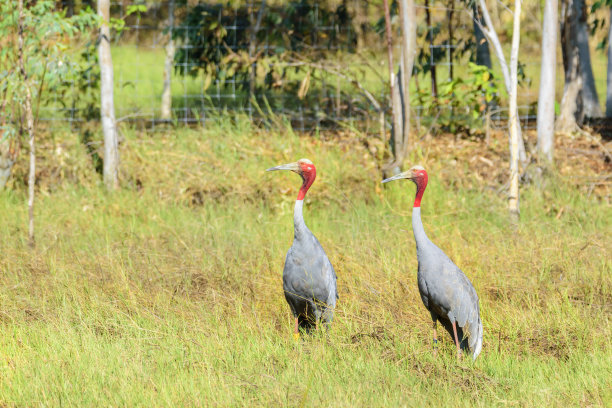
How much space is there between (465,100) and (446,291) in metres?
5.31

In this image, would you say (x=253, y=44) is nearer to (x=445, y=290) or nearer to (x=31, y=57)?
(x=31, y=57)

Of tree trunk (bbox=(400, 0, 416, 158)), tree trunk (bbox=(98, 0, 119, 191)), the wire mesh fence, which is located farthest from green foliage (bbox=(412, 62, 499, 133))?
tree trunk (bbox=(98, 0, 119, 191))

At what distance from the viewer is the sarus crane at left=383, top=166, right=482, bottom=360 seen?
4.13 meters

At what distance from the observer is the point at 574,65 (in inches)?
376

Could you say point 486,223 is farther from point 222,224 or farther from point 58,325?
point 58,325

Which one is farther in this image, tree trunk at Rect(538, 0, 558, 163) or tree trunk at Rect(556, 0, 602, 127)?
tree trunk at Rect(556, 0, 602, 127)

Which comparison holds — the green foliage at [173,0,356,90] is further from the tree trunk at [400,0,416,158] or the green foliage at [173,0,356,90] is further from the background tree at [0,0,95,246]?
the background tree at [0,0,95,246]

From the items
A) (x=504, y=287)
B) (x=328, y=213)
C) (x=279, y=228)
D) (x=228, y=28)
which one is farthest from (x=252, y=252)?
(x=228, y=28)

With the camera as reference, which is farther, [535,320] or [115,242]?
[115,242]

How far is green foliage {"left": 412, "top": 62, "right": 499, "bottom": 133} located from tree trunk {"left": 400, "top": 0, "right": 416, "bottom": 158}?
28.6 inches

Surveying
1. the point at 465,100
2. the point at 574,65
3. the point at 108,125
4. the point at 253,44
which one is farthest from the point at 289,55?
the point at 574,65

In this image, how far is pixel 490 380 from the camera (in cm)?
383

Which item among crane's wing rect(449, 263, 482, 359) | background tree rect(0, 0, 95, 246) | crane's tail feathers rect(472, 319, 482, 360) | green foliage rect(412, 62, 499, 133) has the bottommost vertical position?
crane's tail feathers rect(472, 319, 482, 360)

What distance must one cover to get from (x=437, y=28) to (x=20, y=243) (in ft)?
21.1
